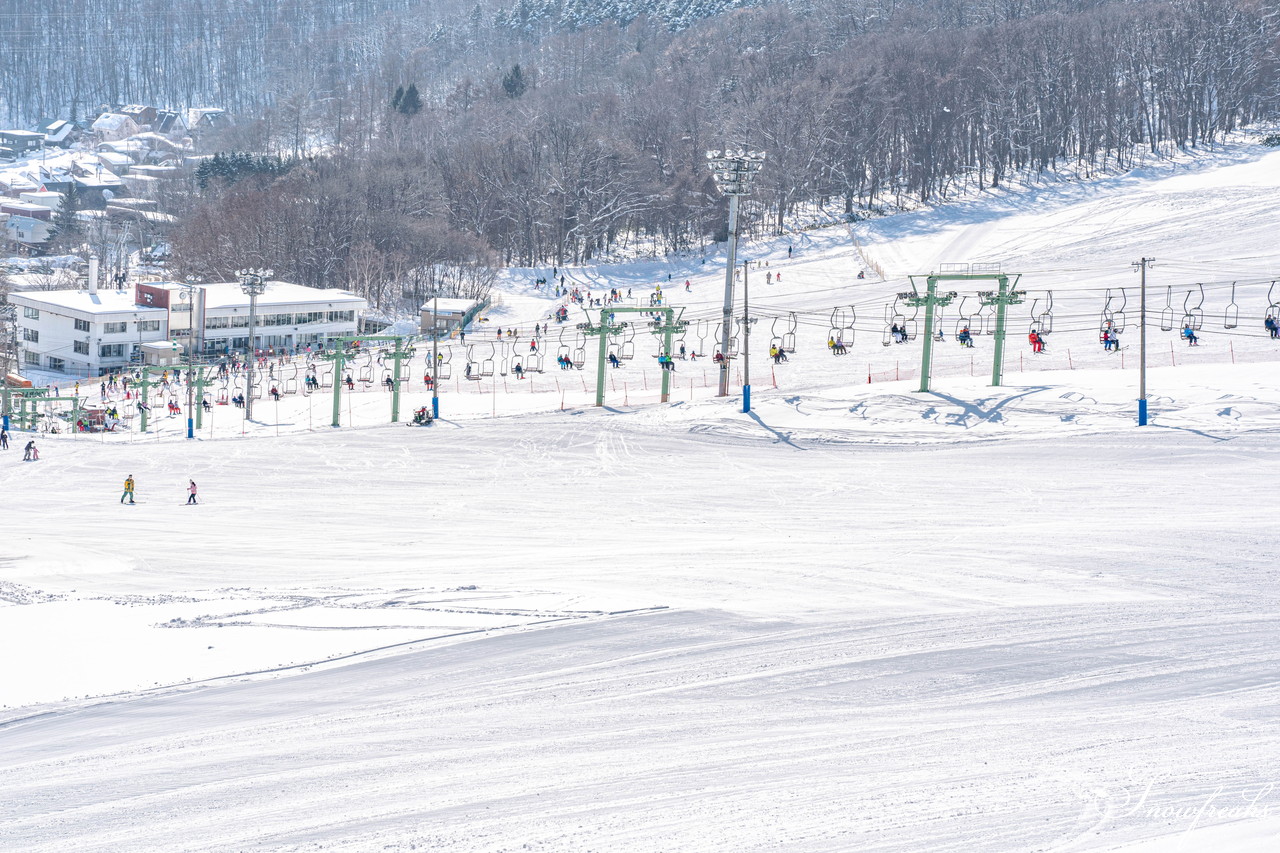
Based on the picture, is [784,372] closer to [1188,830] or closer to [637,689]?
[637,689]

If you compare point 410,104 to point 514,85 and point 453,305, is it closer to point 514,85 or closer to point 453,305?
point 514,85

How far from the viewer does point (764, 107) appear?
97812 millimetres

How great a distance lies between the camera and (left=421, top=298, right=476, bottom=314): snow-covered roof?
73.3m

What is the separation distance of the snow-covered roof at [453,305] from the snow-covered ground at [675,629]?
33785 millimetres

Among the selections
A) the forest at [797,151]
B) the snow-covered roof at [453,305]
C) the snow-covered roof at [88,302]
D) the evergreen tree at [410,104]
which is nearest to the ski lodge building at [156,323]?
the snow-covered roof at [88,302]

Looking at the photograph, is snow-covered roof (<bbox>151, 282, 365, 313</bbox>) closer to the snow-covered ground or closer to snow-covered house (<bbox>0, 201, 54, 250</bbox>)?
the snow-covered ground

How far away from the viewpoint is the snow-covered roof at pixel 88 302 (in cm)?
6925

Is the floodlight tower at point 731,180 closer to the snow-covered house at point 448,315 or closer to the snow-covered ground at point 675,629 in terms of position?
the snow-covered ground at point 675,629

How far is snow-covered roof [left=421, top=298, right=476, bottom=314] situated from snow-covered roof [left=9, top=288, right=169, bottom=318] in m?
15.9

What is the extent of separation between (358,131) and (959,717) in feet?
471

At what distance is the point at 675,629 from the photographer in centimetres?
1734

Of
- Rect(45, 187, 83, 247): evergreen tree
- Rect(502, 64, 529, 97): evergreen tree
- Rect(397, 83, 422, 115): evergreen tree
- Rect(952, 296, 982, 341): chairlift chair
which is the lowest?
Rect(952, 296, 982, 341): chairlift chair

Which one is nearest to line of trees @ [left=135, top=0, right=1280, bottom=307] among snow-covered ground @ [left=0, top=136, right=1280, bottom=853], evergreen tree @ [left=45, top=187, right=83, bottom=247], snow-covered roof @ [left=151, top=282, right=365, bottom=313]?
snow-covered roof @ [left=151, top=282, right=365, bottom=313]

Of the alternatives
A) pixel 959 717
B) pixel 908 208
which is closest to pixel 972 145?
pixel 908 208
